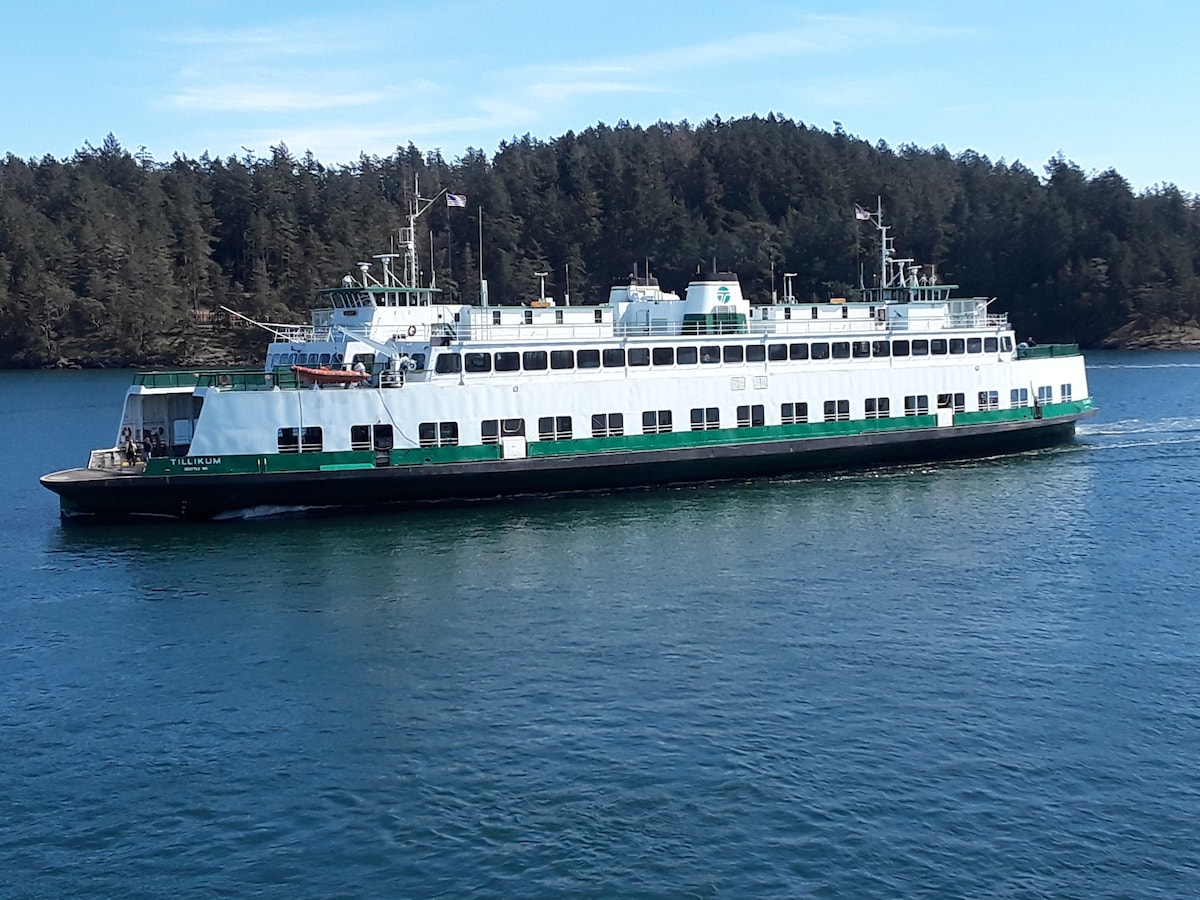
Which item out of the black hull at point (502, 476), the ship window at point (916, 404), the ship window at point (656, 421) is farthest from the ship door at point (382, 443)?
the ship window at point (916, 404)

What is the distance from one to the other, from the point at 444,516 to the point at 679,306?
12797 millimetres

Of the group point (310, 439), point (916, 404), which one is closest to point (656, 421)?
point (916, 404)

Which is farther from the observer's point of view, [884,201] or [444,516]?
[884,201]

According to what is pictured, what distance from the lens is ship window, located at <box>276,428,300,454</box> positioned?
115 feet

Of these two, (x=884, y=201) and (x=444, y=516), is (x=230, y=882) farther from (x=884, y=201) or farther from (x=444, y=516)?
(x=884, y=201)

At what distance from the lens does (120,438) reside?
3666 centimetres

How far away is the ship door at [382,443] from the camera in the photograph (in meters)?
35.8

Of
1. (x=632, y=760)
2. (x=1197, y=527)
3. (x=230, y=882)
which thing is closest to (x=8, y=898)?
(x=230, y=882)

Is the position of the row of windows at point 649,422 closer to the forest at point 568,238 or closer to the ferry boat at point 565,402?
the ferry boat at point 565,402

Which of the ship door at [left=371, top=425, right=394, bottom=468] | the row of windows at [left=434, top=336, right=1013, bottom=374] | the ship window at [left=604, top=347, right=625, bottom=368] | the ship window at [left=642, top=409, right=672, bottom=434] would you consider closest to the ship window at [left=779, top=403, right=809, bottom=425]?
the row of windows at [left=434, top=336, right=1013, bottom=374]

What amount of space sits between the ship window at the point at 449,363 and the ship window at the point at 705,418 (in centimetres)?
835

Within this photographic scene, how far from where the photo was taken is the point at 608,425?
38750 mm

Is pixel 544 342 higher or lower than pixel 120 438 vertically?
higher

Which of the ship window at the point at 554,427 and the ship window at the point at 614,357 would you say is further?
the ship window at the point at 614,357
